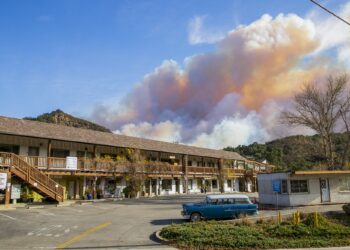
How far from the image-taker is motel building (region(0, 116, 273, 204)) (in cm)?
3138

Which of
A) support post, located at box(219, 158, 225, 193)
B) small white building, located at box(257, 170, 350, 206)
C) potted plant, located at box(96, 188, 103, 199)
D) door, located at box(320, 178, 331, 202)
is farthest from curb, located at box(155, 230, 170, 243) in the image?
support post, located at box(219, 158, 225, 193)

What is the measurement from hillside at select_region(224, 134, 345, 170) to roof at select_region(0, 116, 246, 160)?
1573 cm

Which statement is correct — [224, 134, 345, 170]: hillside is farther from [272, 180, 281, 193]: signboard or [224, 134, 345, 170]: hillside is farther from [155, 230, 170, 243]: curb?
[155, 230, 170, 243]: curb

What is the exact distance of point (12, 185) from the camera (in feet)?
103

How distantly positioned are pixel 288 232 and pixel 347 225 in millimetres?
4323

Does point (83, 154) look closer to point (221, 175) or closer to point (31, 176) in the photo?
point (31, 176)

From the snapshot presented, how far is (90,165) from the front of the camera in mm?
39312

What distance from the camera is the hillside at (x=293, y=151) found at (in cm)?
4222

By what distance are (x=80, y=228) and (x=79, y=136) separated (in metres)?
21.9

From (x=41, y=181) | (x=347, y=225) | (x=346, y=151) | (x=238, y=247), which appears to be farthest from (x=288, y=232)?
(x=346, y=151)

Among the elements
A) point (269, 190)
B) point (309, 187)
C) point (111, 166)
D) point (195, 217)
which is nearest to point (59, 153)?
point (111, 166)

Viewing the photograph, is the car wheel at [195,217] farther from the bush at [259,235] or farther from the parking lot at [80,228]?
the bush at [259,235]

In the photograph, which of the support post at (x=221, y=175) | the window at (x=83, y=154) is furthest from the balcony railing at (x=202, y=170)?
the window at (x=83, y=154)

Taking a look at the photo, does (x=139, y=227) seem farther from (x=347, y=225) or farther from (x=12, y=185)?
(x=12, y=185)
